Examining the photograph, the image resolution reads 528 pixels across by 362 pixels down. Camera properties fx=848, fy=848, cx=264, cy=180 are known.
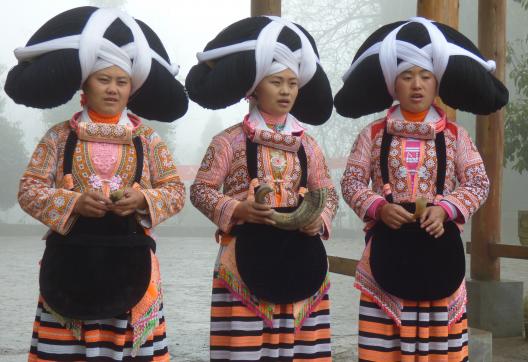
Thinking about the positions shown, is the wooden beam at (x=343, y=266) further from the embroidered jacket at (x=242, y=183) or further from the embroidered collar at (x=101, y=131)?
the embroidered collar at (x=101, y=131)

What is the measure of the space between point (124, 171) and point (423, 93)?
120 centimetres

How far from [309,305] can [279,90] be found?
84 centimetres

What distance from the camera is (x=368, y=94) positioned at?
3.50m

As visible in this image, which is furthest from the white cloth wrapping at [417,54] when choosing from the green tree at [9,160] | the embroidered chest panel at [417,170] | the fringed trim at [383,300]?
the green tree at [9,160]

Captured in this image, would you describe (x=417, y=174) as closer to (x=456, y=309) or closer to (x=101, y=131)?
(x=456, y=309)

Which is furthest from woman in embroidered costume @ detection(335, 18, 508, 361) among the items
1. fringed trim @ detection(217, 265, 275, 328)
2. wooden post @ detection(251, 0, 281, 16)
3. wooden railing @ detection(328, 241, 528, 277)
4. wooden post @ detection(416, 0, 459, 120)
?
wooden railing @ detection(328, 241, 528, 277)

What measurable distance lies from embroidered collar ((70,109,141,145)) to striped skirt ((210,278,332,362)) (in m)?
0.69

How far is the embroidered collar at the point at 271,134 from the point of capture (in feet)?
10.7

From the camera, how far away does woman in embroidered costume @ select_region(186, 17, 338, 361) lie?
321cm

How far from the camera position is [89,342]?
116 inches

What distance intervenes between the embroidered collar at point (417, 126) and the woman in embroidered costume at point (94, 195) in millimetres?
907

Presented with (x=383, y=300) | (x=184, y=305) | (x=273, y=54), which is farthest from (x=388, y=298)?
(x=184, y=305)

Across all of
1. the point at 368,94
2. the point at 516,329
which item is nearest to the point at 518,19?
the point at 516,329

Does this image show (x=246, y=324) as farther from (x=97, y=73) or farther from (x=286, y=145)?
(x=97, y=73)
